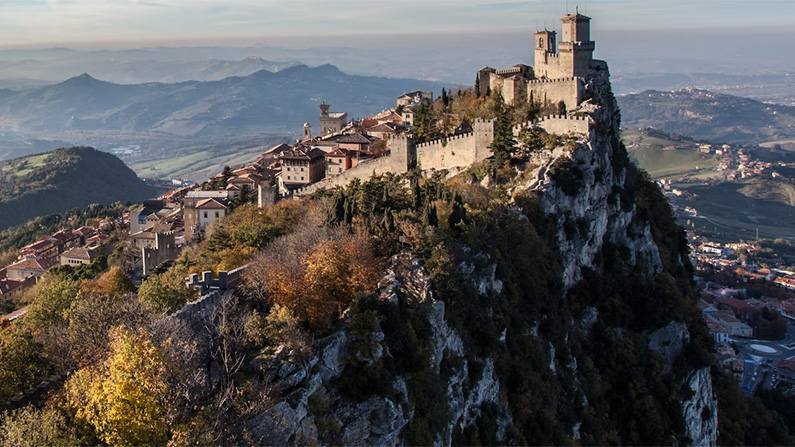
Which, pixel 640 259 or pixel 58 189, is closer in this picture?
pixel 640 259

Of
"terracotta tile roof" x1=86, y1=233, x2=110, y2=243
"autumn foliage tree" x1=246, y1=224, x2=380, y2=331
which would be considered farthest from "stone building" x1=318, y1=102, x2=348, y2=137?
"autumn foliage tree" x1=246, y1=224, x2=380, y2=331

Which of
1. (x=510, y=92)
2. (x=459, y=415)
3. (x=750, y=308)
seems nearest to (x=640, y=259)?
(x=510, y=92)

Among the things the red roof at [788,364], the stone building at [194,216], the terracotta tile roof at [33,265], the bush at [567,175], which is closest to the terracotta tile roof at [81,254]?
the terracotta tile roof at [33,265]

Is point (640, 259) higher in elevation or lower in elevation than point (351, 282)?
lower

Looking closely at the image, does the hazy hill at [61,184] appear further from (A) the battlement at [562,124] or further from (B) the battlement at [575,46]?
(A) the battlement at [562,124]

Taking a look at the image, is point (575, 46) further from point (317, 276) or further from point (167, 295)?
point (167, 295)

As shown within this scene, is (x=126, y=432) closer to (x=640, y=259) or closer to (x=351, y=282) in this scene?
(x=351, y=282)

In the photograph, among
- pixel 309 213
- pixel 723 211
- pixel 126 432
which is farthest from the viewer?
pixel 723 211
